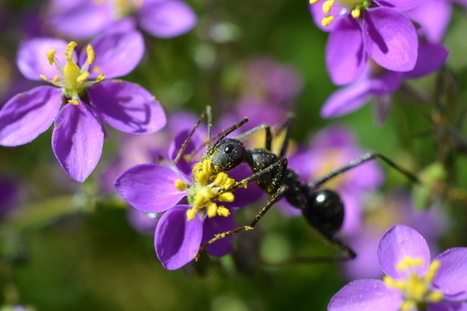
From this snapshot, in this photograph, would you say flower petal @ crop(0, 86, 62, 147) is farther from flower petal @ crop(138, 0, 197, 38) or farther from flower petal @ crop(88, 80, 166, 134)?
flower petal @ crop(138, 0, 197, 38)

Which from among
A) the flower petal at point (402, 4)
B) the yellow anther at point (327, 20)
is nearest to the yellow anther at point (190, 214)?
the yellow anther at point (327, 20)

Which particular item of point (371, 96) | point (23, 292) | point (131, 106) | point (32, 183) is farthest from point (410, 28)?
point (23, 292)

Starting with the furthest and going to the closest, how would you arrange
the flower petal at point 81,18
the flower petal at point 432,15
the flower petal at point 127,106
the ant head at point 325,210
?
the flower petal at point 81,18 → the flower petal at point 432,15 → the ant head at point 325,210 → the flower petal at point 127,106

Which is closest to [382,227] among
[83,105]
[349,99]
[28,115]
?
[349,99]

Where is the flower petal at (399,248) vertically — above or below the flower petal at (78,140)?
below

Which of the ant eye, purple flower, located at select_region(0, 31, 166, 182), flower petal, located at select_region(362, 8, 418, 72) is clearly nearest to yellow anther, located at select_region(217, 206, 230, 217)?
the ant eye

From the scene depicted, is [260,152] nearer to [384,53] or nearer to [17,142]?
[384,53]

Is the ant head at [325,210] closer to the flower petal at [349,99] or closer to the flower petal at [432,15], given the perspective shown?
the flower petal at [349,99]
